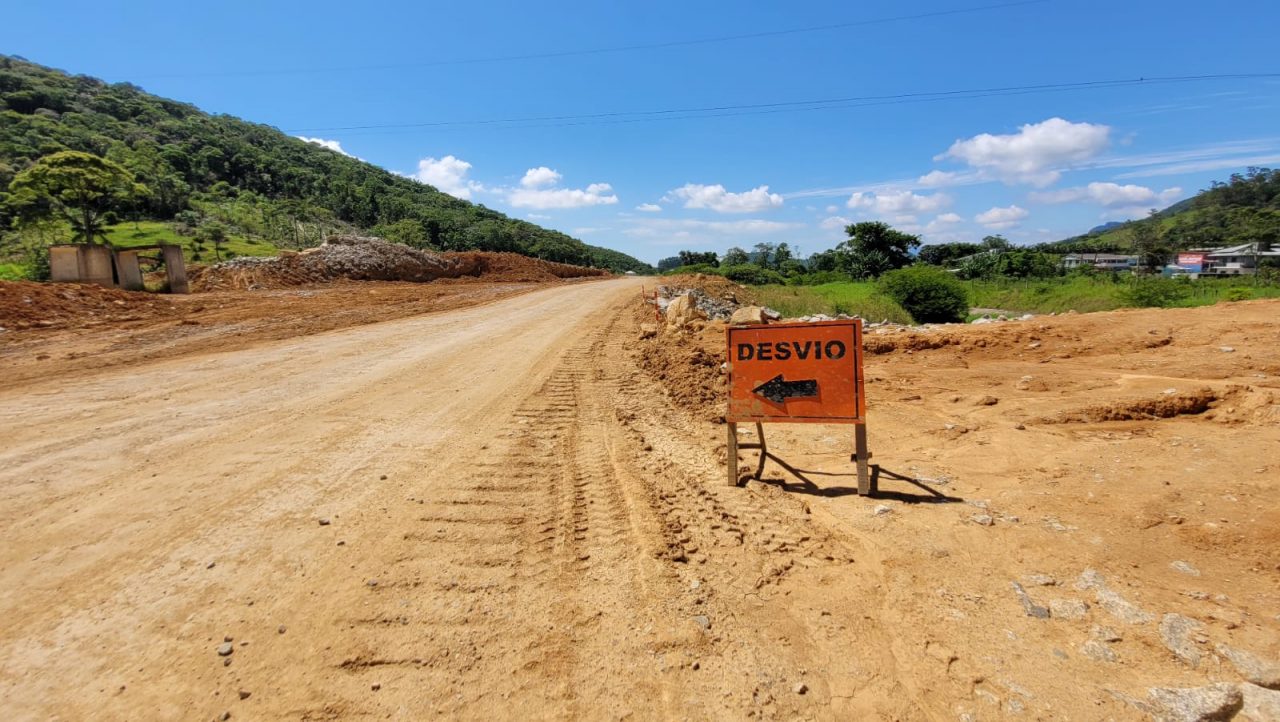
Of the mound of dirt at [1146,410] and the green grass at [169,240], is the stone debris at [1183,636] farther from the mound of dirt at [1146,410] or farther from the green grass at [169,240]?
the green grass at [169,240]

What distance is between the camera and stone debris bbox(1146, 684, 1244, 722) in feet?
6.88

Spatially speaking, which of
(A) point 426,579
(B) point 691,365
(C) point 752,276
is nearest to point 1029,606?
(A) point 426,579

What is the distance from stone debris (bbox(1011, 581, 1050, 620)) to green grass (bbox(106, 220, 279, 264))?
1714 inches

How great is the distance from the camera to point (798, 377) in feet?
14.3

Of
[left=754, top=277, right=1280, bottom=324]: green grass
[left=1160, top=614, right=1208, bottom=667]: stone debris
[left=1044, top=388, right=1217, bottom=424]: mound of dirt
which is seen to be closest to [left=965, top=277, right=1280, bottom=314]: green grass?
[left=754, top=277, right=1280, bottom=324]: green grass

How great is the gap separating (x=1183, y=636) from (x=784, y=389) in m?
2.51

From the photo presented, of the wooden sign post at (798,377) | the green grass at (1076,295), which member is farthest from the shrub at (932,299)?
the wooden sign post at (798,377)

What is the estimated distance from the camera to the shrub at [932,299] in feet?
71.4

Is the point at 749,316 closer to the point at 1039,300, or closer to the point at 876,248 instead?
the point at 1039,300

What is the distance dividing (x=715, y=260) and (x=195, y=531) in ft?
337

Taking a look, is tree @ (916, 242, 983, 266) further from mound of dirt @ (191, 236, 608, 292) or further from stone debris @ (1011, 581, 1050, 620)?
stone debris @ (1011, 581, 1050, 620)

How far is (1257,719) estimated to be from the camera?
6.84 feet

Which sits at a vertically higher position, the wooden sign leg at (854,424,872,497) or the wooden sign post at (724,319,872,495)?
the wooden sign post at (724,319,872,495)

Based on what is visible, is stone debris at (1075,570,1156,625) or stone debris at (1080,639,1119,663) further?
stone debris at (1075,570,1156,625)
